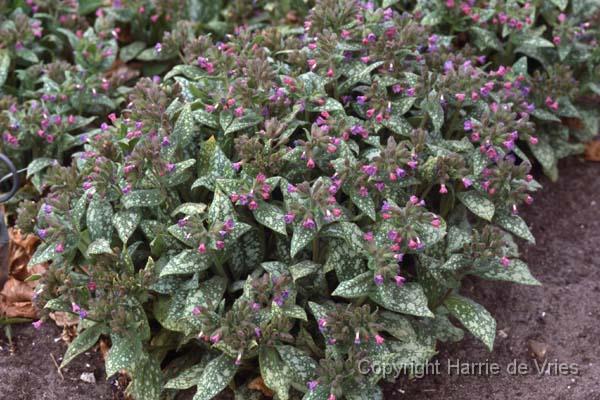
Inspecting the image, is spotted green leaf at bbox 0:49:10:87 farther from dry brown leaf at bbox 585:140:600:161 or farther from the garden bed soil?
dry brown leaf at bbox 585:140:600:161

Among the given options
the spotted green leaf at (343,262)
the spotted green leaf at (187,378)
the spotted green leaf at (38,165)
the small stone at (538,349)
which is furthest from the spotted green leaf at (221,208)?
the small stone at (538,349)

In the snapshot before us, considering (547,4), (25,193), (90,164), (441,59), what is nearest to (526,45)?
(547,4)

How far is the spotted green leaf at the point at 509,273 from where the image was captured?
12.2ft

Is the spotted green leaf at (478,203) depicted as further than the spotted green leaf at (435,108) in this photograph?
No

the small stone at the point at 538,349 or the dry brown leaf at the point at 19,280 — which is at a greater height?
the small stone at the point at 538,349

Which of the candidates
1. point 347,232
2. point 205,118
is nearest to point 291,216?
point 347,232

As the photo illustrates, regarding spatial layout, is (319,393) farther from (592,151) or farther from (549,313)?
(592,151)

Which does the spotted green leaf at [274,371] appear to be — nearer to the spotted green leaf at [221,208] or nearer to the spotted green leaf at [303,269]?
the spotted green leaf at [303,269]

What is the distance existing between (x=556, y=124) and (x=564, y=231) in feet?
2.44

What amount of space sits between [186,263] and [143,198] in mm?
390

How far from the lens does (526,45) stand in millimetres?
4984

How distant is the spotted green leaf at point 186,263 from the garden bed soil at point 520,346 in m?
0.81

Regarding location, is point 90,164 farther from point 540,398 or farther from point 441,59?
A: point 540,398

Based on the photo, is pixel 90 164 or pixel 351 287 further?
pixel 90 164
